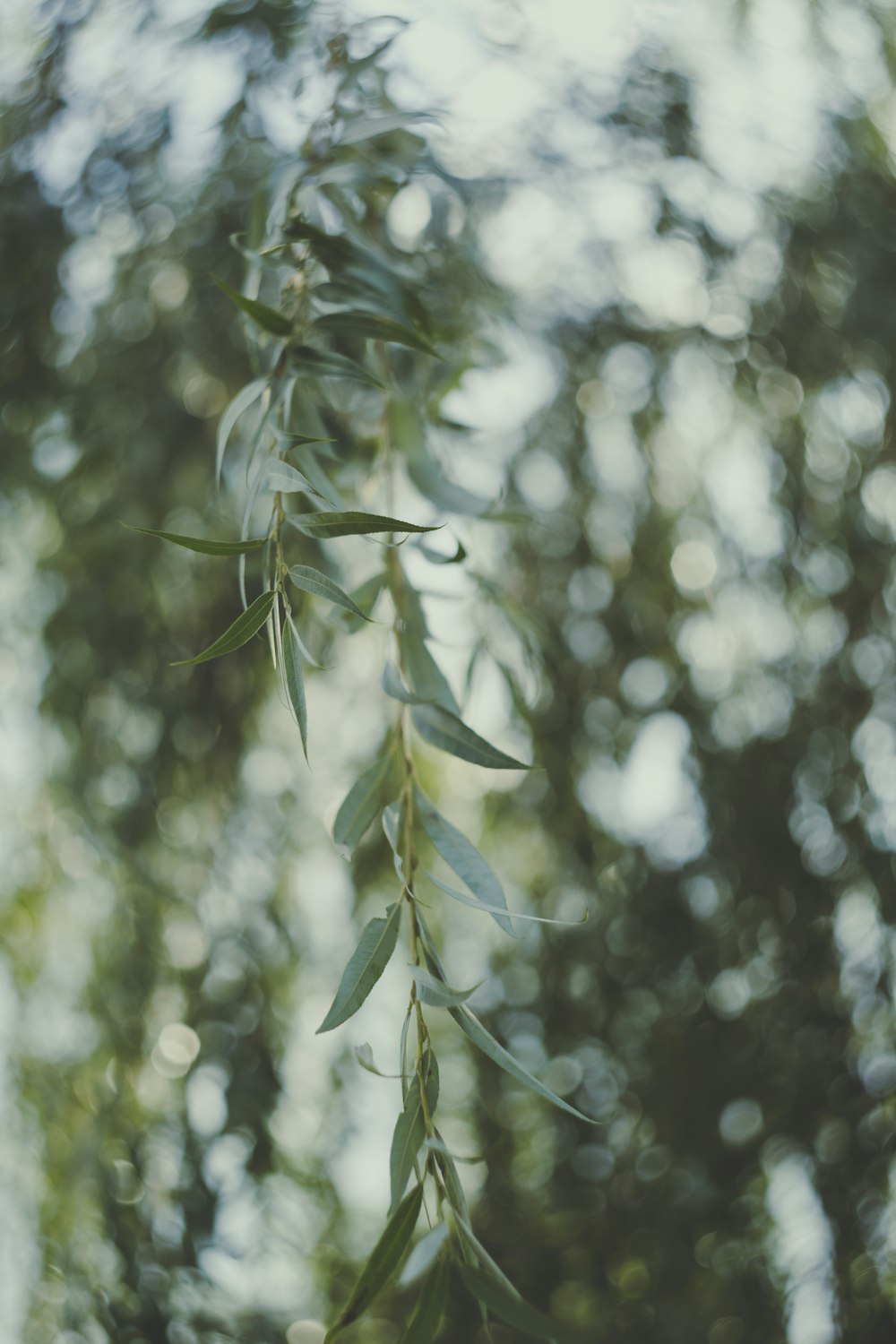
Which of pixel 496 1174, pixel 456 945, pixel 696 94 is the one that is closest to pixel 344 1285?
pixel 496 1174

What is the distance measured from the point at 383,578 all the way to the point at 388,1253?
11.9 inches

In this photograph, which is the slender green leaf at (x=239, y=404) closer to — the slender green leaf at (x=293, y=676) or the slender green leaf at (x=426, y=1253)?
the slender green leaf at (x=293, y=676)

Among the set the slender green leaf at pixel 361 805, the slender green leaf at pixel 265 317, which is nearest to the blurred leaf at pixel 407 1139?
the slender green leaf at pixel 361 805

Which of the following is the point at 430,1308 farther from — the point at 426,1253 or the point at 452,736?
the point at 452,736

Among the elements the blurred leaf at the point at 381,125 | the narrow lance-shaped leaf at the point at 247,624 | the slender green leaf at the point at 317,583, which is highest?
the blurred leaf at the point at 381,125

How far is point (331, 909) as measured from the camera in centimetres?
109

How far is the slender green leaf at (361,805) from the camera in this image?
44 centimetres

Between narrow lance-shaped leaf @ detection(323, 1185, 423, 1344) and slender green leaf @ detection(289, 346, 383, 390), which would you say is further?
slender green leaf @ detection(289, 346, 383, 390)

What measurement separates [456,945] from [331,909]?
15cm

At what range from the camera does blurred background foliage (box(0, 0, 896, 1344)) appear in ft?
3.01

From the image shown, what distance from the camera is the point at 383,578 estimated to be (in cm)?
53

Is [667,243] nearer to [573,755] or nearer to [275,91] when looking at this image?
[275,91]

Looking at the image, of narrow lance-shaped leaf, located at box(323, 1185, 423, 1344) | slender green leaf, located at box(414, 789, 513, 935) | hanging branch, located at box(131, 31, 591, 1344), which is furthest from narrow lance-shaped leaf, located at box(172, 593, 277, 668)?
narrow lance-shaped leaf, located at box(323, 1185, 423, 1344)

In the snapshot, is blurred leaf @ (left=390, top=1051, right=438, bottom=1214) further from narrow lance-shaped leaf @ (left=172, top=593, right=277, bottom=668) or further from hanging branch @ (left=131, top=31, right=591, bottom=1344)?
narrow lance-shaped leaf @ (left=172, top=593, right=277, bottom=668)
